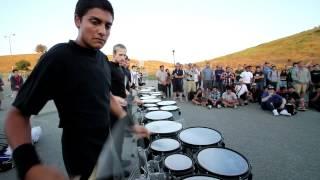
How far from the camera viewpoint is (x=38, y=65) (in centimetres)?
126

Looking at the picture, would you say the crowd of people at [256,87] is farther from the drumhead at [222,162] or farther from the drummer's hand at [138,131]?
the drummer's hand at [138,131]

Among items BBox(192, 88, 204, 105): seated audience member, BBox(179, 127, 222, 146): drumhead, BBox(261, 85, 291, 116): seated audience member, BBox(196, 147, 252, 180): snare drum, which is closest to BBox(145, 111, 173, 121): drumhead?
BBox(179, 127, 222, 146): drumhead

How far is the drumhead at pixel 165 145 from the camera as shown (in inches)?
145

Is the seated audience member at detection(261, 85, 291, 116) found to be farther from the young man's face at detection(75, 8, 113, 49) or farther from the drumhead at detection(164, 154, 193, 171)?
the young man's face at detection(75, 8, 113, 49)

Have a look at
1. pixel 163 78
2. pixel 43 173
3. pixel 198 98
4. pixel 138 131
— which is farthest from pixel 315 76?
pixel 43 173

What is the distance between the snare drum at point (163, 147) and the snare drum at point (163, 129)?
0.19m

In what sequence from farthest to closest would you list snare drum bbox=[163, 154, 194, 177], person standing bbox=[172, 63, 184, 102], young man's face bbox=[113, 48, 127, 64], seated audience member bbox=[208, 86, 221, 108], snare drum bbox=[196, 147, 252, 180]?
person standing bbox=[172, 63, 184, 102] → seated audience member bbox=[208, 86, 221, 108] → young man's face bbox=[113, 48, 127, 64] → snare drum bbox=[163, 154, 194, 177] → snare drum bbox=[196, 147, 252, 180]

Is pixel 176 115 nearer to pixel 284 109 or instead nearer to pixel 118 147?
pixel 118 147

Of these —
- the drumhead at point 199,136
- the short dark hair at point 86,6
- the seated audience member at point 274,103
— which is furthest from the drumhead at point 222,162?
the seated audience member at point 274,103

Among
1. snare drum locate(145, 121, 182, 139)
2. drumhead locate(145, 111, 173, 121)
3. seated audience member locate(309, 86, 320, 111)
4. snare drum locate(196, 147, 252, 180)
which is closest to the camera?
snare drum locate(196, 147, 252, 180)

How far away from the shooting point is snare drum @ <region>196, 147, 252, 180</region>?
9.14 ft

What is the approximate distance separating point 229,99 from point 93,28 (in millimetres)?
11676

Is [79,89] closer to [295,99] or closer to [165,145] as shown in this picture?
[165,145]

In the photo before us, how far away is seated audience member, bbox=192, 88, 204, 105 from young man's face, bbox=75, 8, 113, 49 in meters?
12.3
